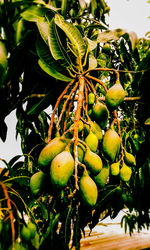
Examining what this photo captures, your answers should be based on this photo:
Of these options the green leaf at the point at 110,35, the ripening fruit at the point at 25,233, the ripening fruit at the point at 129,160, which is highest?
the green leaf at the point at 110,35

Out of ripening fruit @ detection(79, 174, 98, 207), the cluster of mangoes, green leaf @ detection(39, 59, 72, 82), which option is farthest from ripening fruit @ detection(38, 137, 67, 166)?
green leaf @ detection(39, 59, 72, 82)

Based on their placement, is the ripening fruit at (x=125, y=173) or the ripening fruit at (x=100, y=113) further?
the ripening fruit at (x=125, y=173)

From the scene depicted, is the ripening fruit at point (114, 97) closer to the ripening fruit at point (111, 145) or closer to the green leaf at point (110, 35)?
the ripening fruit at point (111, 145)

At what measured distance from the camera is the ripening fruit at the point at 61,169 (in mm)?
583

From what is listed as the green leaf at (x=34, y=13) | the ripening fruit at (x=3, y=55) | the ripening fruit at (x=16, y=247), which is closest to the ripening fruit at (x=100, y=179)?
the ripening fruit at (x=16, y=247)

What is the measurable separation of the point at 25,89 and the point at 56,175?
2.47ft

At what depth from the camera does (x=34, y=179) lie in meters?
0.69

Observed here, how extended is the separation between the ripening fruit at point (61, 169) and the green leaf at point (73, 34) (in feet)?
1.42

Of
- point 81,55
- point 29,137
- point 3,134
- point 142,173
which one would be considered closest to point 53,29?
point 81,55

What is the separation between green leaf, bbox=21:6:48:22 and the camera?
37.7 inches

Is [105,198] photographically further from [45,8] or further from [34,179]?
[45,8]

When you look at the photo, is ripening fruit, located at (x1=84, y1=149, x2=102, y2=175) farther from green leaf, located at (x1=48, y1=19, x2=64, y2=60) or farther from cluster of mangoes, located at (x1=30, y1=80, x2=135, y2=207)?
green leaf, located at (x1=48, y1=19, x2=64, y2=60)

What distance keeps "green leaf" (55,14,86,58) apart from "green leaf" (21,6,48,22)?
0.17 metres

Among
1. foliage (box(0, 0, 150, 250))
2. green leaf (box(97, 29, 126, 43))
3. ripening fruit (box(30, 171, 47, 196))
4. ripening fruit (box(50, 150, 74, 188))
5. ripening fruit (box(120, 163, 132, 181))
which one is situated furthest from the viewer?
green leaf (box(97, 29, 126, 43))
